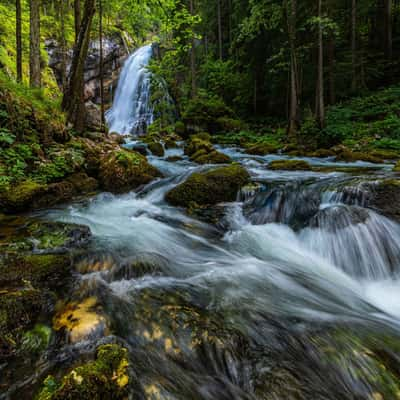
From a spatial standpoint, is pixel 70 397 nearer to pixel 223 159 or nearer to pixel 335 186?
pixel 335 186

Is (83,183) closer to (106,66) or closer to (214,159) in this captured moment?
(214,159)

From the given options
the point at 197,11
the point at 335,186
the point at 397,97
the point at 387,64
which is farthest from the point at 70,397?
the point at 197,11

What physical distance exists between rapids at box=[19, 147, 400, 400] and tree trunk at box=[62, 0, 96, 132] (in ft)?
13.1

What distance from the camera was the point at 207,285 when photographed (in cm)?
324

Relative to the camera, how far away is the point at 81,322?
2.22 metres

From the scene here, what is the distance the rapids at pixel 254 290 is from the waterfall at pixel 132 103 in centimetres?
1970

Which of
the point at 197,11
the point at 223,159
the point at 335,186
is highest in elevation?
the point at 197,11

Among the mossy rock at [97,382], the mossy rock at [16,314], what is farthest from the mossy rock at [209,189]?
the mossy rock at [97,382]

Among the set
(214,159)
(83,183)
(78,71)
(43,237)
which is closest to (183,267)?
(43,237)

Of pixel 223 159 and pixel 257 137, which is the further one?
pixel 257 137

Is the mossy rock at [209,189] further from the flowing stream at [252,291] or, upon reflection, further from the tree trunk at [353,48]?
the tree trunk at [353,48]

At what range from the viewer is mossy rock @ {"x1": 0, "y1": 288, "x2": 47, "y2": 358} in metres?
1.94

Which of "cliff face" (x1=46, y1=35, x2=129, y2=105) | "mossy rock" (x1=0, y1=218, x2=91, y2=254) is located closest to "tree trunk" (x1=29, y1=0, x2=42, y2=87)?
"mossy rock" (x1=0, y1=218, x2=91, y2=254)

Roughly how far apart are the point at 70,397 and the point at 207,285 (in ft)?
6.74
